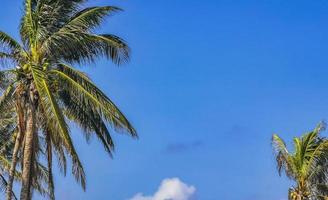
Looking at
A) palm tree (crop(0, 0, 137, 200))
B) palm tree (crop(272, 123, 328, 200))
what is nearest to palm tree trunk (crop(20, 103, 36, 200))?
palm tree (crop(0, 0, 137, 200))

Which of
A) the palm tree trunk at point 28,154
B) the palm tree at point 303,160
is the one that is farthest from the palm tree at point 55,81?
the palm tree at point 303,160

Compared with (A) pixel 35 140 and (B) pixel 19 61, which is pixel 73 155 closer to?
(A) pixel 35 140

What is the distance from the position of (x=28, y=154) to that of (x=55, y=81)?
267 cm

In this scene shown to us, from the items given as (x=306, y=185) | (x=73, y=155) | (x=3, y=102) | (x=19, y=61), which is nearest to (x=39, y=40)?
(x=19, y=61)

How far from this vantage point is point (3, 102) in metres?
24.9

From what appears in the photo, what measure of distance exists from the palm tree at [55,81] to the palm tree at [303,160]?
12.7 meters

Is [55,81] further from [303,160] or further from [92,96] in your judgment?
[303,160]

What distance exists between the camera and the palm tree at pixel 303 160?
3491 centimetres

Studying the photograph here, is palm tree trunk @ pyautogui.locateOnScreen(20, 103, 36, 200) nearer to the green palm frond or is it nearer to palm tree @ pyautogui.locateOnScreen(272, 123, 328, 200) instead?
the green palm frond

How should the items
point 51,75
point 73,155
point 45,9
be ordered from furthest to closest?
point 45,9 < point 51,75 < point 73,155

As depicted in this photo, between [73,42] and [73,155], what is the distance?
14.7ft

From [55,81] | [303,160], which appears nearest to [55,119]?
[55,81]

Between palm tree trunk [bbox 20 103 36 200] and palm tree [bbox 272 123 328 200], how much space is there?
52.2ft

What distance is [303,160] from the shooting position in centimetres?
3538
